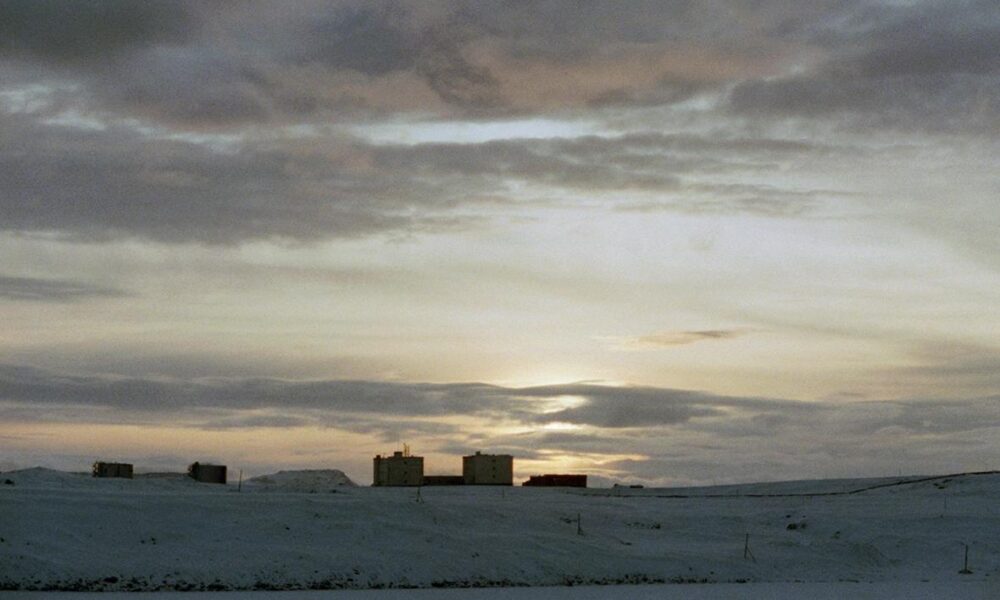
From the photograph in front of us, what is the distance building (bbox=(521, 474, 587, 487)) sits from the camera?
128 m

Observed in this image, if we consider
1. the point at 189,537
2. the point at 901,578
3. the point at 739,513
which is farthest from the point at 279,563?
the point at 739,513

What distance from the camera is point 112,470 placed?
337 feet

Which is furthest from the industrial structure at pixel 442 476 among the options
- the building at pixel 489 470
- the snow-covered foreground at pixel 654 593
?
the snow-covered foreground at pixel 654 593

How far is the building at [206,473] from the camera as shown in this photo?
102 m

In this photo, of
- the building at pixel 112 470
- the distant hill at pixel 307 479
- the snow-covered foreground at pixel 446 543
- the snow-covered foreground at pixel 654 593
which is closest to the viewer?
the snow-covered foreground at pixel 654 593

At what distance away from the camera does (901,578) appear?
68125 mm

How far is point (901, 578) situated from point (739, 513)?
75.3ft

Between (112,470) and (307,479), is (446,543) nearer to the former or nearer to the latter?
(112,470)

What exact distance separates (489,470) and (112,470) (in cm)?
3691

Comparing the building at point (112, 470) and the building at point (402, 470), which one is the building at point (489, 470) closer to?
the building at point (402, 470)

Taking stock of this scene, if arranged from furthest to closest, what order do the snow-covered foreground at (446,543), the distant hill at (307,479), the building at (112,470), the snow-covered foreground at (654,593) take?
the distant hill at (307,479) < the building at (112,470) < the snow-covered foreground at (446,543) < the snow-covered foreground at (654,593)

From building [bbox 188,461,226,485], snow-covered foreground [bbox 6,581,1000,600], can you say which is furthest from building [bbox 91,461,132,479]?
snow-covered foreground [bbox 6,581,1000,600]

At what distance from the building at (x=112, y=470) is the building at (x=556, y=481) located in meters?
41.7

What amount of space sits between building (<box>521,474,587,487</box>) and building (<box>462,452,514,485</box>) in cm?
543
